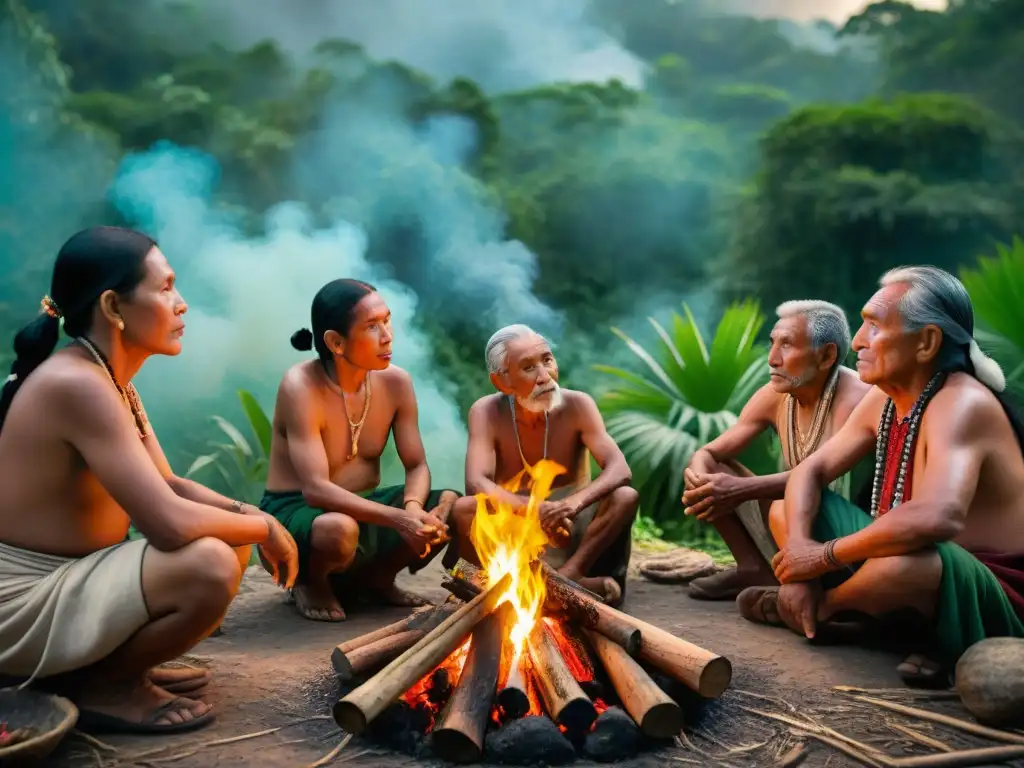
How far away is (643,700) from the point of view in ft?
9.89

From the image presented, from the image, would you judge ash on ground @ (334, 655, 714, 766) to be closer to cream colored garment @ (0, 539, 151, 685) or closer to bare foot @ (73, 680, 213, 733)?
bare foot @ (73, 680, 213, 733)

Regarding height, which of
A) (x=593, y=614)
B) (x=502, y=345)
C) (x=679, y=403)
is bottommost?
(x=593, y=614)

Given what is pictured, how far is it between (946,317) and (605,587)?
6.38ft

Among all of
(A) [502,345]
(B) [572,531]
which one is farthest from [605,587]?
(A) [502,345]

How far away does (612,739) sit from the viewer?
2969mm

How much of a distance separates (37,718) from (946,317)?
11.3ft

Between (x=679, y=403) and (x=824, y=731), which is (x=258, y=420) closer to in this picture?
(x=679, y=403)

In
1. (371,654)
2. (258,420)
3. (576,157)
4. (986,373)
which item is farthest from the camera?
(576,157)

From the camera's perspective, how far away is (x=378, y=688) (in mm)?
3014

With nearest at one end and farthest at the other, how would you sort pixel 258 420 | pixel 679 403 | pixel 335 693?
pixel 335 693 → pixel 258 420 → pixel 679 403

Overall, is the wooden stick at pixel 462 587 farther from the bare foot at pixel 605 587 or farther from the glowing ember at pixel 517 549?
the bare foot at pixel 605 587

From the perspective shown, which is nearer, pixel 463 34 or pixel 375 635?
pixel 375 635

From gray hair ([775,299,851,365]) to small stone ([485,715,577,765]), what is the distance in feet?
8.20

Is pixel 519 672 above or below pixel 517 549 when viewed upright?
below
